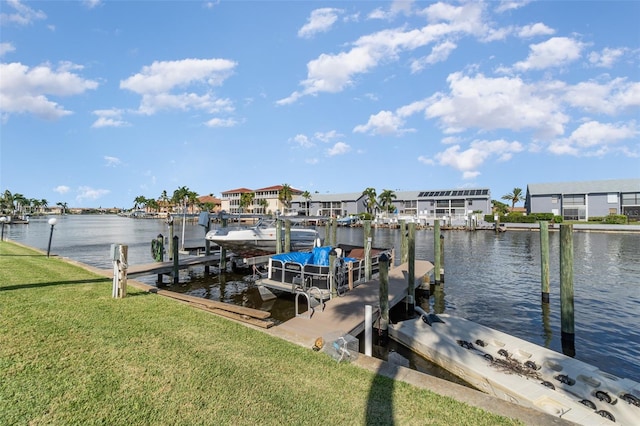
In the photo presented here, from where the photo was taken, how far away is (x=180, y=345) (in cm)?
628

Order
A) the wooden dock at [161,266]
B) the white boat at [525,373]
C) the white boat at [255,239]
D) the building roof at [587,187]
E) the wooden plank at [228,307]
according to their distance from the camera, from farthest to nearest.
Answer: the building roof at [587,187] → the white boat at [255,239] → the wooden dock at [161,266] → the wooden plank at [228,307] → the white boat at [525,373]

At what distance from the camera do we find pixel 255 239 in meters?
21.4

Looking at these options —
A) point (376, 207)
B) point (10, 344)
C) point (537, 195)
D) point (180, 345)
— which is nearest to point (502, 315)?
point (180, 345)

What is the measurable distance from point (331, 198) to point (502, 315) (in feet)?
291

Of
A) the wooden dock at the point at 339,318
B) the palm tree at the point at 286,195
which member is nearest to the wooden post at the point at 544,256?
the wooden dock at the point at 339,318

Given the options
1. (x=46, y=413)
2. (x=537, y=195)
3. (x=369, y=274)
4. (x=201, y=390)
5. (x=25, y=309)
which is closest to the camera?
(x=46, y=413)

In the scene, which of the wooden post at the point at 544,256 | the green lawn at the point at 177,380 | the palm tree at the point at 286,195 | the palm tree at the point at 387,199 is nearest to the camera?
the green lawn at the point at 177,380

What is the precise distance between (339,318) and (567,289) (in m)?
7.20

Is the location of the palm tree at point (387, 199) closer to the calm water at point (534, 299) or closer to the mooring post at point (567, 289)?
the calm water at point (534, 299)

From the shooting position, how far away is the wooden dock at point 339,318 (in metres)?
7.86

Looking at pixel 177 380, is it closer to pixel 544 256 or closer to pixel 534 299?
pixel 544 256

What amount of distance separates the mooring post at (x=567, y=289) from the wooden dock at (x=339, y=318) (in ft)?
17.3

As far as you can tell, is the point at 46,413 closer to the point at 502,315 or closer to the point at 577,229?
the point at 502,315

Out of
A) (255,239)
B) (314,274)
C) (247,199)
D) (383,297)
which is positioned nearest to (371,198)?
(247,199)
